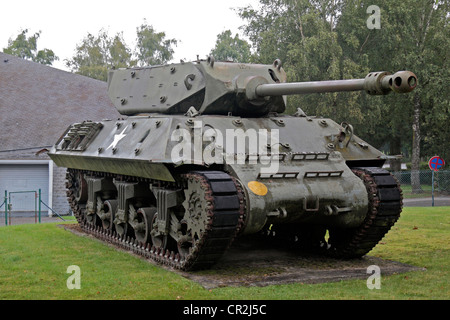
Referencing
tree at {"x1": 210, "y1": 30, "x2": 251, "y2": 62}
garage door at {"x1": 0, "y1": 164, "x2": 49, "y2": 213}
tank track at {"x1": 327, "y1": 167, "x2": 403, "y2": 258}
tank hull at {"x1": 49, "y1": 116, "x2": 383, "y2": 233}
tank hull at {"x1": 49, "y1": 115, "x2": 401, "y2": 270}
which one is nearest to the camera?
tank hull at {"x1": 49, "y1": 115, "x2": 401, "y2": 270}

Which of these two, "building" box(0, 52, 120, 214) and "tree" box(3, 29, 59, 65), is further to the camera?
"tree" box(3, 29, 59, 65)

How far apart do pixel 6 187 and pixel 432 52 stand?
2176cm

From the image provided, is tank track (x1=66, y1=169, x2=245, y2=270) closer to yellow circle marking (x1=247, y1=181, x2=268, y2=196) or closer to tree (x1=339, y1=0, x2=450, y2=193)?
yellow circle marking (x1=247, y1=181, x2=268, y2=196)

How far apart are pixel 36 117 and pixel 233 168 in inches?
945

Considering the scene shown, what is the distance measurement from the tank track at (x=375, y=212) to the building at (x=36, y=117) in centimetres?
1927

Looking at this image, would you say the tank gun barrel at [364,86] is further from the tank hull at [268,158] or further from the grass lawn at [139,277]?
the grass lawn at [139,277]

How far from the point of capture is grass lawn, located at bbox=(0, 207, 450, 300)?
29.6 feet

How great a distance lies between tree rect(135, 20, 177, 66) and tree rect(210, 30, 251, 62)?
44.4 feet

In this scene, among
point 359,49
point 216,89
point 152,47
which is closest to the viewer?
point 216,89

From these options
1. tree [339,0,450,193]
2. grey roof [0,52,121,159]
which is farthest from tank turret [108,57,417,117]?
tree [339,0,450,193]

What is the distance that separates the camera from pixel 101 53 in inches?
2336

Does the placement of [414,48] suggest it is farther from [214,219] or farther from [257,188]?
[214,219]

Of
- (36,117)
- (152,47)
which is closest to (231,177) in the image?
(36,117)

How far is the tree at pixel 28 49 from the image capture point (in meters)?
62.9
